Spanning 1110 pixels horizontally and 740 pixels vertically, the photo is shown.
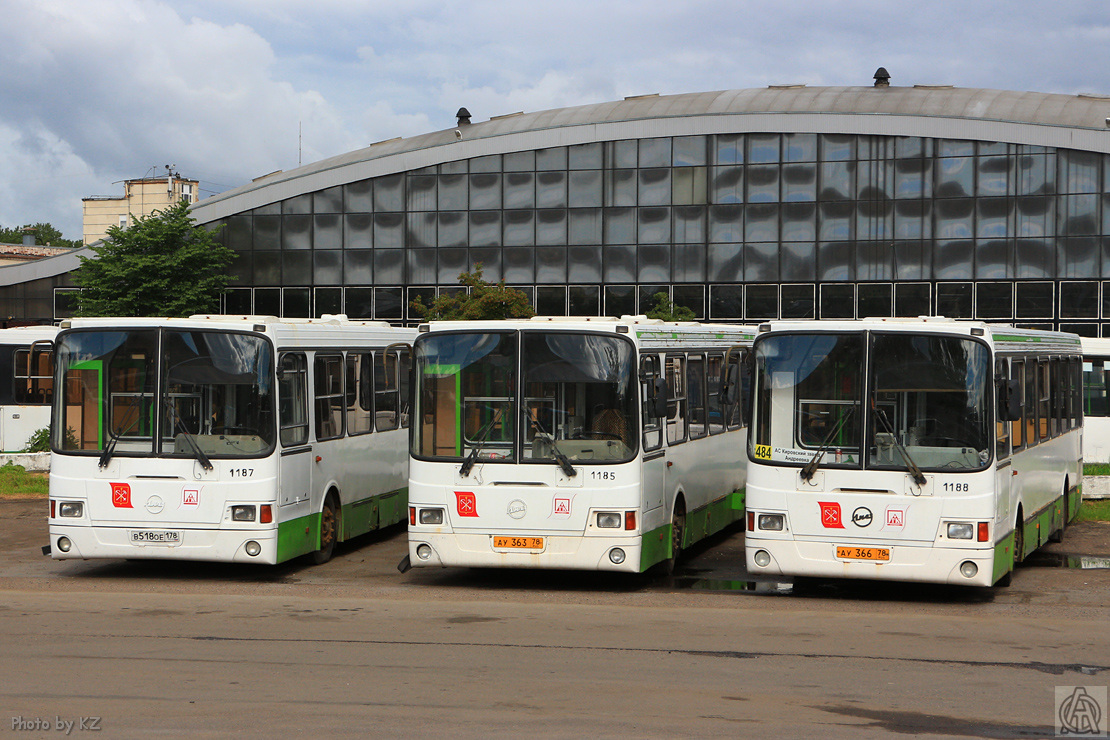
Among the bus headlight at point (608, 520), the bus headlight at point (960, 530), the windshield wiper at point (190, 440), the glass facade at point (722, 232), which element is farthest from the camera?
the glass facade at point (722, 232)

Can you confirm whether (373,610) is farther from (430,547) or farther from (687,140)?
(687,140)

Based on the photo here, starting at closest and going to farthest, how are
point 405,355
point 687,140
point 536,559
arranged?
point 536,559
point 405,355
point 687,140

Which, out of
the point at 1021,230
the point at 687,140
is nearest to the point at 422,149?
the point at 687,140

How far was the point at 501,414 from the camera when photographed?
526 inches

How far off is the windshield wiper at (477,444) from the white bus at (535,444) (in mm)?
12

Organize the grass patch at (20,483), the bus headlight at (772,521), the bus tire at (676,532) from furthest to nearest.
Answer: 1. the grass patch at (20,483)
2. the bus tire at (676,532)
3. the bus headlight at (772,521)

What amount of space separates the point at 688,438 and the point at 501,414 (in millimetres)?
3028

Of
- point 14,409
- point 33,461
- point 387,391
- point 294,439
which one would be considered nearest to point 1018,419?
point 294,439

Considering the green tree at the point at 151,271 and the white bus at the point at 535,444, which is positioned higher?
the green tree at the point at 151,271

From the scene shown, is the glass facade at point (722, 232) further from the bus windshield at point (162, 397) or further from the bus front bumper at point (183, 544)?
the bus front bumper at point (183, 544)

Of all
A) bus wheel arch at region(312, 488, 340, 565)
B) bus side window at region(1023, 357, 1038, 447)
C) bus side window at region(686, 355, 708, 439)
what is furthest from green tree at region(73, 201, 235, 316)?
bus side window at region(1023, 357, 1038, 447)

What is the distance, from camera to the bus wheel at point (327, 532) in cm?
1562

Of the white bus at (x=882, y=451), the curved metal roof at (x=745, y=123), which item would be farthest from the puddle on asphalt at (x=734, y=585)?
the curved metal roof at (x=745, y=123)

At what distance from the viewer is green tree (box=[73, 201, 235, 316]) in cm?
4484
